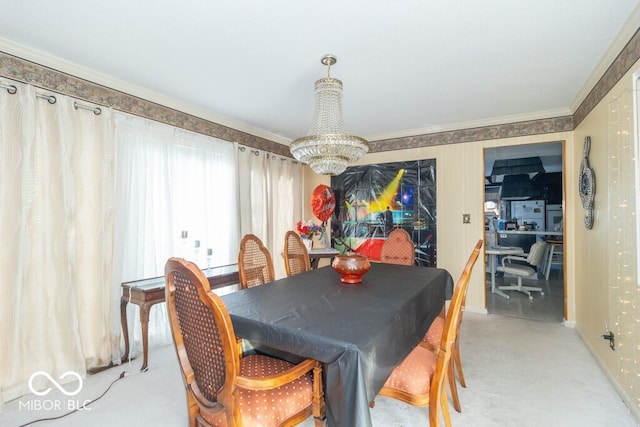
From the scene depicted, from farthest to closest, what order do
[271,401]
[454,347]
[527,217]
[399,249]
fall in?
1. [527,217]
2. [399,249]
3. [454,347]
4. [271,401]

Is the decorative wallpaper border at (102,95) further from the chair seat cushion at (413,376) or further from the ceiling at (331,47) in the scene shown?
the chair seat cushion at (413,376)

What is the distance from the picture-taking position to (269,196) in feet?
14.0

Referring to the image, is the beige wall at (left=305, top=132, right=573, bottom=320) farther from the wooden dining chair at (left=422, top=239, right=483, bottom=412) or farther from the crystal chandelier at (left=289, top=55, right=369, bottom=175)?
the crystal chandelier at (left=289, top=55, right=369, bottom=175)

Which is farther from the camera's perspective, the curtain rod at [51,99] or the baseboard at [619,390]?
the curtain rod at [51,99]

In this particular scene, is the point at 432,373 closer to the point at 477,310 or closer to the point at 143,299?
the point at 143,299

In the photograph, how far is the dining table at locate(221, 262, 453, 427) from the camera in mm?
1134

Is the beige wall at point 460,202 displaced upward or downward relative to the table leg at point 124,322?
upward

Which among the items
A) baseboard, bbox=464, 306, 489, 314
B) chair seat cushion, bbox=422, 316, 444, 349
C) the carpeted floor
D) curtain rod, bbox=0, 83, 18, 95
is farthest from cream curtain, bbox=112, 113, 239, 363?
baseboard, bbox=464, 306, 489, 314

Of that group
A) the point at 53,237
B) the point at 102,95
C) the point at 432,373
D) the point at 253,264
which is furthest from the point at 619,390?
the point at 102,95

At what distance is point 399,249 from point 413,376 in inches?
81.2

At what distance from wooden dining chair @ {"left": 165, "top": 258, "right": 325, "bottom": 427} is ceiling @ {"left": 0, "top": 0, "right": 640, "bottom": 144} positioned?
5.48ft

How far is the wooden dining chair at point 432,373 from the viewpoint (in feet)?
4.47

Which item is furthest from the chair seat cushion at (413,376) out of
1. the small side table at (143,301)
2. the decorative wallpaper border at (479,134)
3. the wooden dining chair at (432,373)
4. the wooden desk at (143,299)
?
the decorative wallpaper border at (479,134)

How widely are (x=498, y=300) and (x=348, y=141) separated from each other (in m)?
3.89
